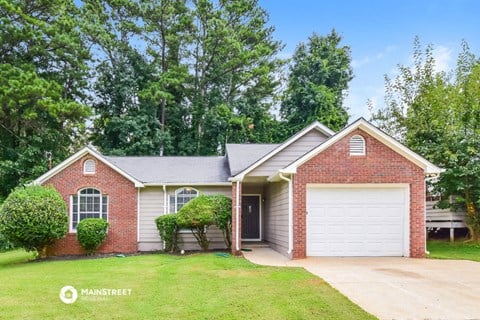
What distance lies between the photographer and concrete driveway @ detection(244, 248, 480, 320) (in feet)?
23.0

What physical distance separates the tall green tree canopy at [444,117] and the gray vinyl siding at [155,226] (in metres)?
8.72

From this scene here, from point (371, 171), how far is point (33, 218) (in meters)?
11.0

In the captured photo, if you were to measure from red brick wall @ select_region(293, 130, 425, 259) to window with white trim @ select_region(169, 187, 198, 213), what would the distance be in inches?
207

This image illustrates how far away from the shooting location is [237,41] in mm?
29984

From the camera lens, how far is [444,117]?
19016 mm

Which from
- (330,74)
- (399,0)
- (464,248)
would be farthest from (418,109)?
(330,74)

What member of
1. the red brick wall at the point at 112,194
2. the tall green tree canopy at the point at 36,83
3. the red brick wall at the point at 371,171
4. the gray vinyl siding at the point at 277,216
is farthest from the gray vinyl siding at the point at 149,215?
the tall green tree canopy at the point at 36,83

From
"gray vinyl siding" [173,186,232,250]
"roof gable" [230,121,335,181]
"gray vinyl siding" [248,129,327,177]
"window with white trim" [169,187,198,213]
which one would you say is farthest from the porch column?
"window with white trim" [169,187,198,213]

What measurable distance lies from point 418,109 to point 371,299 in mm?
15840

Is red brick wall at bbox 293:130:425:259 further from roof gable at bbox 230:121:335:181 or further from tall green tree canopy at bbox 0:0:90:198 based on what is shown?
tall green tree canopy at bbox 0:0:90:198

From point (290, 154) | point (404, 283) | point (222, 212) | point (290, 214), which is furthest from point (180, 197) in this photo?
point (404, 283)

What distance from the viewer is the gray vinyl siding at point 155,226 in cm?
1695

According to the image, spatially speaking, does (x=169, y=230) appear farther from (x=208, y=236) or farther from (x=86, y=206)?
(x=86, y=206)

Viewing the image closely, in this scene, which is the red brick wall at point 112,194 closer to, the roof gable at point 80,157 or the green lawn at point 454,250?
the roof gable at point 80,157
